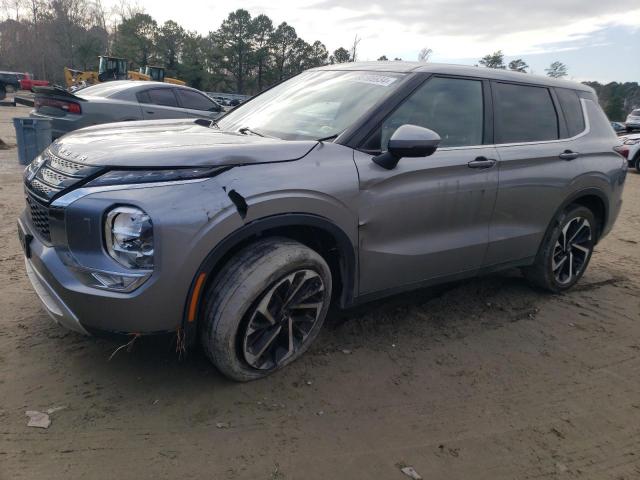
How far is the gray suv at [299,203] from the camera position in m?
2.23

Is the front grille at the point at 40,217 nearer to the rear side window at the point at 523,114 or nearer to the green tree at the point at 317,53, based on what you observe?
the rear side window at the point at 523,114

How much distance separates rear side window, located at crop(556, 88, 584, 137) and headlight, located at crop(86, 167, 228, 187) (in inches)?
127

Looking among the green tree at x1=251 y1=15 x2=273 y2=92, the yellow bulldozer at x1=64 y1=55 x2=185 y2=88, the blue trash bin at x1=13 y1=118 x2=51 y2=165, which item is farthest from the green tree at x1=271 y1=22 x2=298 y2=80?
the blue trash bin at x1=13 y1=118 x2=51 y2=165

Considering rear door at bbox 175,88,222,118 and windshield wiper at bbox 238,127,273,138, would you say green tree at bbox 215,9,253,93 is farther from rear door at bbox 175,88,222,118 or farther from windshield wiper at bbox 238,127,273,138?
windshield wiper at bbox 238,127,273,138

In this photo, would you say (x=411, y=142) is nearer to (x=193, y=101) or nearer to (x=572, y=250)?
(x=572, y=250)

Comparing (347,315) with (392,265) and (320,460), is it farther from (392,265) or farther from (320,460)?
(320,460)

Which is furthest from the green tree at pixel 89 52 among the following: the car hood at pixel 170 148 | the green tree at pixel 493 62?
the car hood at pixel 170 148

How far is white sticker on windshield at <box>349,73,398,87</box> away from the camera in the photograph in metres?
3.16

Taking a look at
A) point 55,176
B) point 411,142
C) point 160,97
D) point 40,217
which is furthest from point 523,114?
point 160,97

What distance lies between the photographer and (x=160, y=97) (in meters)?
9.14

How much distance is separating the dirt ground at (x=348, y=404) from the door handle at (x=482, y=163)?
1.18 m

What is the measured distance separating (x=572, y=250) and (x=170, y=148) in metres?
3.61

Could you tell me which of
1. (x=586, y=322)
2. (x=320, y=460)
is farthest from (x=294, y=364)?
(x=586, y=322)

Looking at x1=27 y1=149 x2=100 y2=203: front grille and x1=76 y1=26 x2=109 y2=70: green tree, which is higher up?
x1=76 y1=26 x2=109 y2=70: green tree
